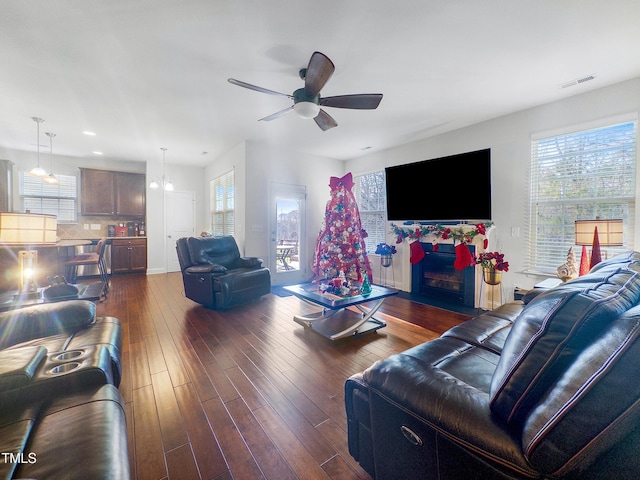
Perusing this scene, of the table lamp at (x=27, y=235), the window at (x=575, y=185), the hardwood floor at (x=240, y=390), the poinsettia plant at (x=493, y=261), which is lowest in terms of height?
the hardwood floor at (x=240, y=390)

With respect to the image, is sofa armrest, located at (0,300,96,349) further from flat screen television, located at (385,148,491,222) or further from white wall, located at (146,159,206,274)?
white wall, located at (146,159,206,274)

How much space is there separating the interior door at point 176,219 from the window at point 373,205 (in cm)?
430

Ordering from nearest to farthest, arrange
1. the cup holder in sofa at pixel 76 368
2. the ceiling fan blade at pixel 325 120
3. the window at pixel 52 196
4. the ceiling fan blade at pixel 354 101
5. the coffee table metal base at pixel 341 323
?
1. the cup holder in sofa at pixel 76 368
2. the ceiling fan blade at pixel 354 101
3. the coffee table metal base at pixel 341 323
4. the ceiling fan blade at pixel 325 120
5. the window at pixel 52 196

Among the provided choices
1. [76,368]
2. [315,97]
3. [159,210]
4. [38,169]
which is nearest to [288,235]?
[315,97]

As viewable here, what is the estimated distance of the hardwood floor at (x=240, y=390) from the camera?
4.57 feet

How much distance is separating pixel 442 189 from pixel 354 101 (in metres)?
2.26

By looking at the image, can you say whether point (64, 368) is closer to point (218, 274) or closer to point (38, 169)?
point (218, 274)

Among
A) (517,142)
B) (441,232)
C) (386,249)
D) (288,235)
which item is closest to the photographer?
(517,142)

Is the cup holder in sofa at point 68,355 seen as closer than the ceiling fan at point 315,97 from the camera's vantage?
Yes

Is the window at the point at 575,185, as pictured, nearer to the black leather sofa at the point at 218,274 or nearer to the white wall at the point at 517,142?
the white wall at the point at 517,142

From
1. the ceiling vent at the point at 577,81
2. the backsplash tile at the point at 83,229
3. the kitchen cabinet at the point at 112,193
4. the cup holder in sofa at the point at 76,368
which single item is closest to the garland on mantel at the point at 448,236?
the ceiling vent at the point at 577,81

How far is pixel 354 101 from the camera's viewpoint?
8.56 feet

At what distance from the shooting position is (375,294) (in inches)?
117

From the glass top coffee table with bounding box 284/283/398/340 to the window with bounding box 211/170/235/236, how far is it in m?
3.26
